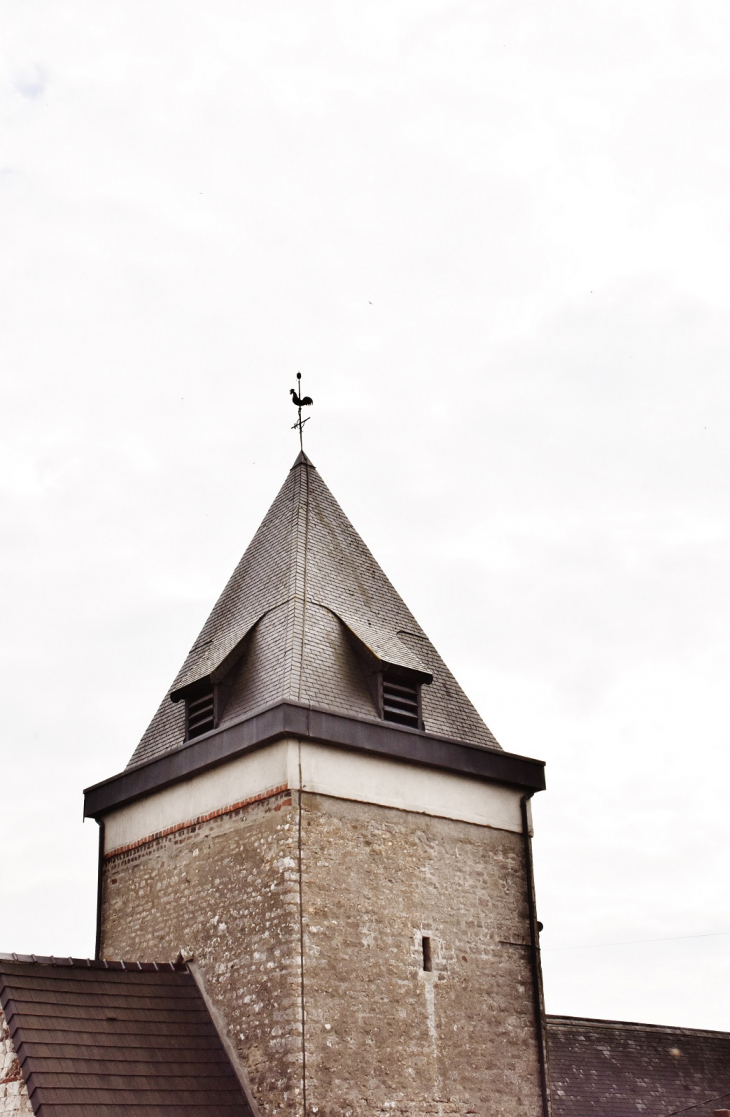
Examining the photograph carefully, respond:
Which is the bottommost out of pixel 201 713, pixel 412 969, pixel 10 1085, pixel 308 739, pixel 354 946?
pixel 10 1085

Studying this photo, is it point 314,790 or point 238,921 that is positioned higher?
point 314,790

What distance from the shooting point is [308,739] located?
13383 millimetres

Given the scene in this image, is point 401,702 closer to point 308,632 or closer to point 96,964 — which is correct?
point 308,632

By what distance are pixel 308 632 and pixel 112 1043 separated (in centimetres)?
508

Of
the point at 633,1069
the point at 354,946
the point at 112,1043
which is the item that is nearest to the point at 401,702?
the point at 354,946

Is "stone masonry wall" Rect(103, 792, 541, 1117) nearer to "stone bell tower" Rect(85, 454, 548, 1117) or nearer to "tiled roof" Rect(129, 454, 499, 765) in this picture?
"stone bell tower" Rect(85, 454, 548, 1117)

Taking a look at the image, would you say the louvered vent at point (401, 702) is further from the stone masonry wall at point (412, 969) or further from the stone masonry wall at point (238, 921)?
the stone masonry wall at point (238, 921)

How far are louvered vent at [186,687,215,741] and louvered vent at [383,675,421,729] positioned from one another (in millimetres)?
2103

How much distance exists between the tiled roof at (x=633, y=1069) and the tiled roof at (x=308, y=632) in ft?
20.4

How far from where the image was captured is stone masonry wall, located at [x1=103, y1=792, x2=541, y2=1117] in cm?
1232

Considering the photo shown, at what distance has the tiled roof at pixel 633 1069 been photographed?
1812 cm

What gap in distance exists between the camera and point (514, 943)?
14469mm

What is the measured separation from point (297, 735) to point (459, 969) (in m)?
3.30

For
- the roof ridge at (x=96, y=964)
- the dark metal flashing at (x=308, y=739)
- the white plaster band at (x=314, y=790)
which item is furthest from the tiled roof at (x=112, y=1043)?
the dark metal flashing at (x=308, y=739)
